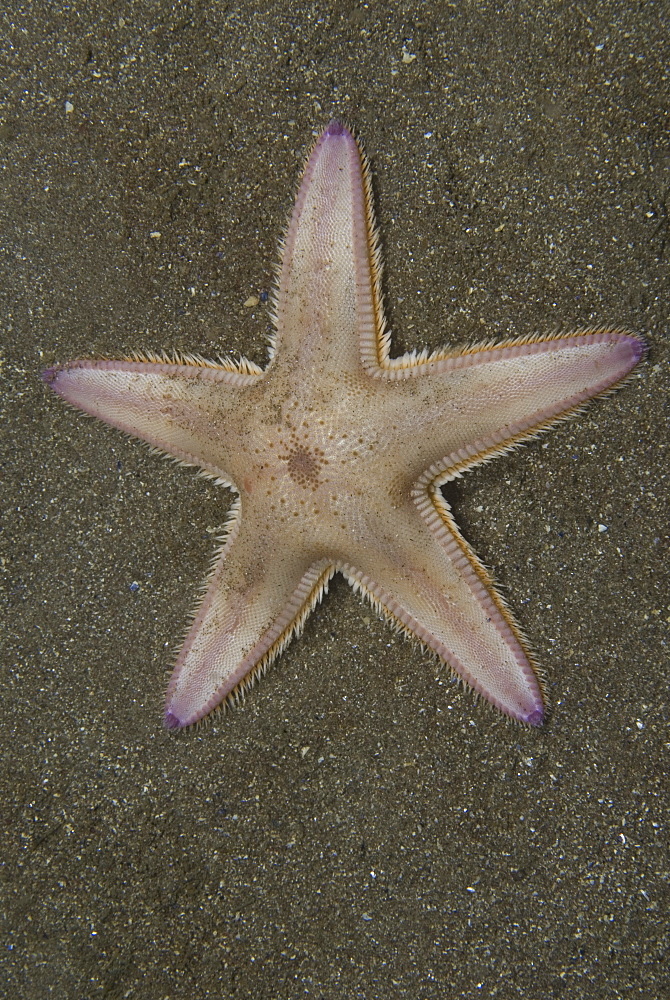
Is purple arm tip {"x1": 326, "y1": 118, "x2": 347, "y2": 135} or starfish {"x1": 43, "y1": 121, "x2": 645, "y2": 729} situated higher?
purple arm tip {"x1": 326, "y1": 118, "x2": 347, "y2": 135}

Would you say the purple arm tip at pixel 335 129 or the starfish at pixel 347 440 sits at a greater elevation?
the purple arm tip at pixel 335 129

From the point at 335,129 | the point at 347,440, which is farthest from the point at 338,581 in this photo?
the point at 335,129

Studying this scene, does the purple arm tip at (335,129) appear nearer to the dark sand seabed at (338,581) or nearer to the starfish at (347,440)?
the starfish at (347,440)

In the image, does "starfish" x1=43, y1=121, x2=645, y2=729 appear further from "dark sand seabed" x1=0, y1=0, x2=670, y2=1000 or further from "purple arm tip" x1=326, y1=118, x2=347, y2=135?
"dark sand seabed" x1=0, y1=0, x2=670, y2=1000

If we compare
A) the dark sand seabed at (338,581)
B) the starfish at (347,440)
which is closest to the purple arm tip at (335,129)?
the starfish at (347,440)

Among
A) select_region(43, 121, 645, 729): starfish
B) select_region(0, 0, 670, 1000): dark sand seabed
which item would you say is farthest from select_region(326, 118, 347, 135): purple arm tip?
select_region(0, 0, 670, 1000): dark sand seabed

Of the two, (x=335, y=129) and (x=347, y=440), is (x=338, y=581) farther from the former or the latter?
(x=335, y=129)

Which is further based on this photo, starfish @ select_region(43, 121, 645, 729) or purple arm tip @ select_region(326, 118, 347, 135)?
purple arm tip @ select_region(326, 118, 347, 135)
